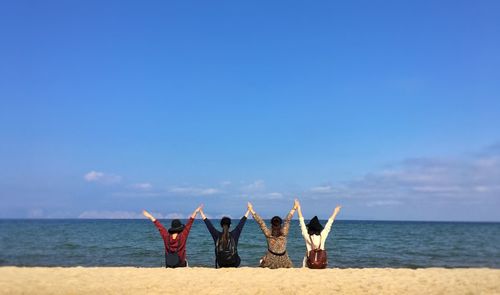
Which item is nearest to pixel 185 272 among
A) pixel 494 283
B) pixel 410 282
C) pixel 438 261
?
pixel 410 282

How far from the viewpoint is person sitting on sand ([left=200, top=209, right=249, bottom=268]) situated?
12.6 metres

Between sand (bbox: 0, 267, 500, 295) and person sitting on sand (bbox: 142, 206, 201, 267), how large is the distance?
0.59 metres

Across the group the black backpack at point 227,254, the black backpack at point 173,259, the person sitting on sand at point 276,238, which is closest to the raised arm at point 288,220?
the person sitting on sand at point 276,238

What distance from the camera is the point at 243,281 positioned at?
1127 centimetres

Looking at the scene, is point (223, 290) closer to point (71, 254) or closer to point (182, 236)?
point (182, 236)

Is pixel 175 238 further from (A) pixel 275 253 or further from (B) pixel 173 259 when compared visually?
(A) pixel 275 253

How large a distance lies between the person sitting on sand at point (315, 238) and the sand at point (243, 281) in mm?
510

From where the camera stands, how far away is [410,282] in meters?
11.5

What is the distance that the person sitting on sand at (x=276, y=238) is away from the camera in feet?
41.3

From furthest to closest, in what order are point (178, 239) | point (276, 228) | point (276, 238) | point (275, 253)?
point (275, 253) < point (178, 239) < point (276, 238) < point (276, 228)

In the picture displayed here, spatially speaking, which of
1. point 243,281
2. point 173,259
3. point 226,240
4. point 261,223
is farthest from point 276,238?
point 173,259

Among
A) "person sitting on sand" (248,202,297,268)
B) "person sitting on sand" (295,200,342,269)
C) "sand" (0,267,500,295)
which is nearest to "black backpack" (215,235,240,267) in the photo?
"sand" (0,267,500,295)

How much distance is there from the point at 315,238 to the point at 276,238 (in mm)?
1086

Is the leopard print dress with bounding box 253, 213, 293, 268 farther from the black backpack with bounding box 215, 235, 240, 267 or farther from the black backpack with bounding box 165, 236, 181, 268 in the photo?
the black backpack with bounding box 165, 236, 181, 268
